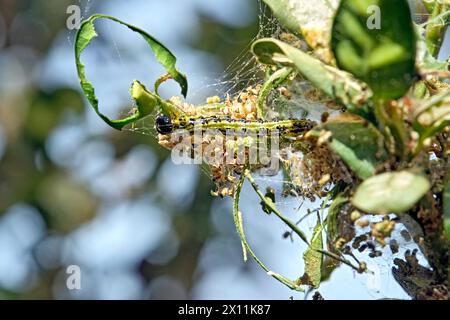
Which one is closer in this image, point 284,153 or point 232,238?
point 284,153

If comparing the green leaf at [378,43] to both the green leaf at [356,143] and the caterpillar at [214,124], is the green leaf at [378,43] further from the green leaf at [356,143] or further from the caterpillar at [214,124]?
the caterpillar at [214,124]

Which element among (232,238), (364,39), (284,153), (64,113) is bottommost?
(232,238)

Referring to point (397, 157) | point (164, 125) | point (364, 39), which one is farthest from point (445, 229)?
point (164, 125)

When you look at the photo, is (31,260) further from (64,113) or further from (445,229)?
(445,229)

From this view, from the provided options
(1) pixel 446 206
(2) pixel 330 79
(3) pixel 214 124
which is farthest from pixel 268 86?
(1) pixel 446 206
